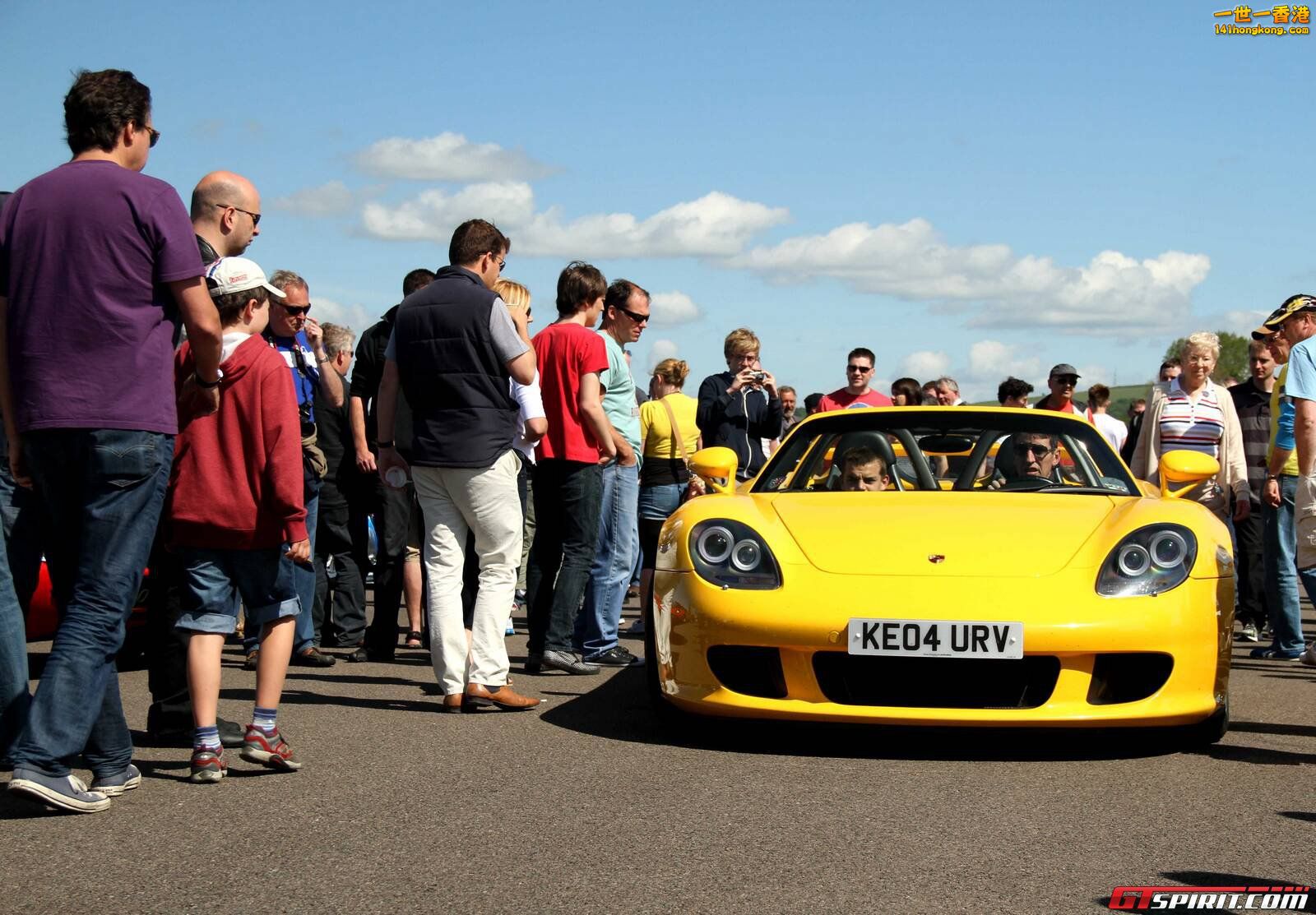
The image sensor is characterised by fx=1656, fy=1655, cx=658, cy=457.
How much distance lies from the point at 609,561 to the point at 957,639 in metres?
3.23

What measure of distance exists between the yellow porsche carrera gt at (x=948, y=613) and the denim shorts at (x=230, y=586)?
133 cm

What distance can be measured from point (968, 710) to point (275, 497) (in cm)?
225

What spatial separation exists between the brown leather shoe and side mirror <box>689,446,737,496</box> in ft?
3.76

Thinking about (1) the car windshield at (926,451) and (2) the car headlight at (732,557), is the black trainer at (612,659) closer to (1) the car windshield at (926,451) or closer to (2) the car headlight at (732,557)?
(1) the car windshield at (926,451)

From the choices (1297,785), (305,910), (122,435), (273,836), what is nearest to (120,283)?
(122,435)

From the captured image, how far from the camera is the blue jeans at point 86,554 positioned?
428 cm

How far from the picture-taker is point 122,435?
4.38 m

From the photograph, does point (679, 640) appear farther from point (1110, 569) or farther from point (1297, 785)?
point (1297, 785)

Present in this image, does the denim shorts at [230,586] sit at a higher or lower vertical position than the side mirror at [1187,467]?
lower

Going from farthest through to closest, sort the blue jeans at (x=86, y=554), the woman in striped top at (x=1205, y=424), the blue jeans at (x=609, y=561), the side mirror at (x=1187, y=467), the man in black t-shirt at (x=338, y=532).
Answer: the woman in striped top at (x=1205, y=424) < the man in black t-shirt at (x=338, y=532) < the blue jeans at (x=609, y=561) < the side mirror at (x=1187, y=467) < the blue jeans at (x=86, y=554)

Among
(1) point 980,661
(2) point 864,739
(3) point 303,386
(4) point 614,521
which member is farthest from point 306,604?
(1) point 980,661

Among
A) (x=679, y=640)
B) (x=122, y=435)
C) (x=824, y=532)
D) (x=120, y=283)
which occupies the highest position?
(x=120, y=283)

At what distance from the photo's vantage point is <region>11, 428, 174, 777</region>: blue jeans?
168 inches

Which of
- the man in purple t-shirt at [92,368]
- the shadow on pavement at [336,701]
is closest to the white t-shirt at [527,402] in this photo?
the shadow on pavement at [336,701]
